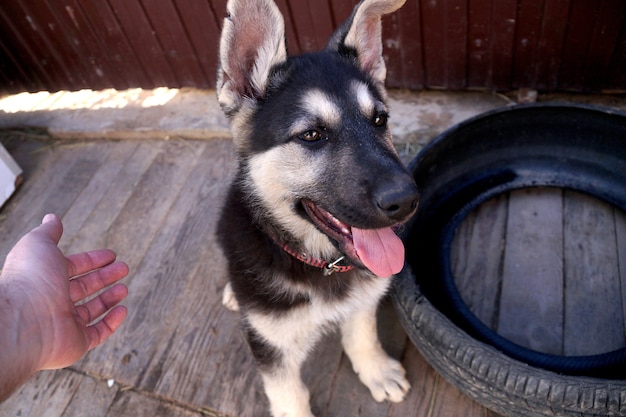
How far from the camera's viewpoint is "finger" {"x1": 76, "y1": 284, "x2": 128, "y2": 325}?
2624 millimetres

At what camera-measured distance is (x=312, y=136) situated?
7.14 ft

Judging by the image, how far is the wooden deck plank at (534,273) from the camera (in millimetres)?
2956

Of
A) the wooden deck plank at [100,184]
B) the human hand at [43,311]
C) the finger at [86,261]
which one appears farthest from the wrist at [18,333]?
the wooden deck plank at [100,184]

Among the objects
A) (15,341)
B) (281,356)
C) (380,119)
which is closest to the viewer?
(15,341)

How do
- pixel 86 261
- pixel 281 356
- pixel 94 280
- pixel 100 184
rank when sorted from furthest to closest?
pixel 100 184
pixel 94 280
pixel 86 261
pixel 281 356

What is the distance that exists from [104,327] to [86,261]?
1.21ft

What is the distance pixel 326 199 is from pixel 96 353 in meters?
2.16

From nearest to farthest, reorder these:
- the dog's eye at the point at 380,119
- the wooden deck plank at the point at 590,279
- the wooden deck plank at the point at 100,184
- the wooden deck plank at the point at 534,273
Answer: the dog's eye at the point at 380,119 → the wooden deck plank at the point at 590,279 → the wooden deck plank at the point at 534,273 → the wooden deck plank at the point at 100,184

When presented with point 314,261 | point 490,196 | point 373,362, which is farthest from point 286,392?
point 490,196

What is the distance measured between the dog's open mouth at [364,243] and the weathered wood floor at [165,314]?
103cm

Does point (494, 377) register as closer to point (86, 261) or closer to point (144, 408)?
point (144, 408)

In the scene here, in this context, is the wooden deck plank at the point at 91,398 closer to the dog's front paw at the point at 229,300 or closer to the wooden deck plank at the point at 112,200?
the dog's front paw at the point at 229,300

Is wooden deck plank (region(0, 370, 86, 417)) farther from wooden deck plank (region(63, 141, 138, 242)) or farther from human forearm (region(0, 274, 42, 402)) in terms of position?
human forearm (region(0, 274, 42, 402))

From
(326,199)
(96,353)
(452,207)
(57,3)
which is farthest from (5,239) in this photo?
(452,207)
